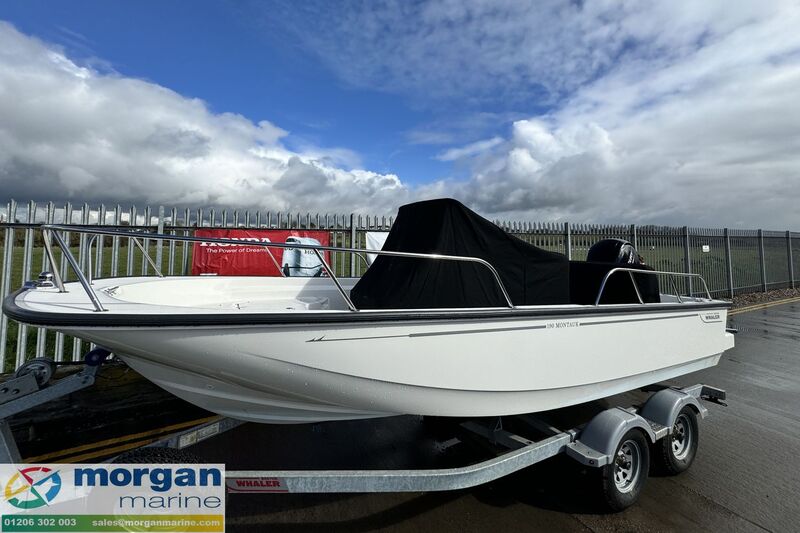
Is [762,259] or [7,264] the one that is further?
[762,259]

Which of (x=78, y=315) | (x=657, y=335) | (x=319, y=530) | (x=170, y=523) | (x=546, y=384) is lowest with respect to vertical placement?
(x=319, y=530)

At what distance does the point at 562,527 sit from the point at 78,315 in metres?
3.01

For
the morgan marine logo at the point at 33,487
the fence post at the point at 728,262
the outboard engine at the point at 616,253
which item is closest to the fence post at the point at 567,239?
the outboard engine at the point at 616,253

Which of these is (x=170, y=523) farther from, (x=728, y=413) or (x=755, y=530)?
(x=728, y=413)

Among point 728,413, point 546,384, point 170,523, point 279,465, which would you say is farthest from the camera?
point 728,413

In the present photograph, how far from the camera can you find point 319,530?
8.20ft

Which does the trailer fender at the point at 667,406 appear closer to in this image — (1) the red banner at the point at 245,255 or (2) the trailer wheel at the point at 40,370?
(2) the trailer wheel at the point at 40,370

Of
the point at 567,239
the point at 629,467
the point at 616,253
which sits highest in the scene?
the point at 567,239

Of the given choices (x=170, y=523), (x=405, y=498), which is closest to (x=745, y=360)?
(x=405, y=498)

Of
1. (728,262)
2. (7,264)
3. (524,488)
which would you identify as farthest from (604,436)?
(728,262)

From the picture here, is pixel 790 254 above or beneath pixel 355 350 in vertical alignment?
above

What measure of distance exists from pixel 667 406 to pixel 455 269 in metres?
2.03

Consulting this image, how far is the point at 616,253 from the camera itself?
14.9ft

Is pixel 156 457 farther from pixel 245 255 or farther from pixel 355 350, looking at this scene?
pixel 245 255
